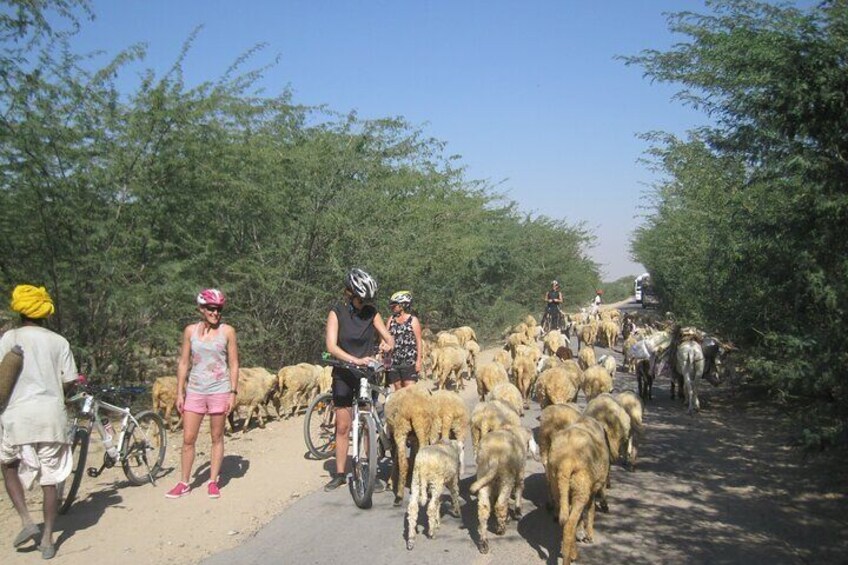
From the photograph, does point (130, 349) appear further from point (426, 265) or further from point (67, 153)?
point (426, 265)

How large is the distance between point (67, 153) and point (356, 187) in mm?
6328

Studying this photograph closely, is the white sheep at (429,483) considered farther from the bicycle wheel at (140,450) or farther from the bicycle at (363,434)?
the bicycle wheel at (140,450)

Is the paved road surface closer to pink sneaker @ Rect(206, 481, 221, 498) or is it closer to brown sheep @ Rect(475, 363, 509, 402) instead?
pink sneaker @ Rect(206, 481, 221, 498)

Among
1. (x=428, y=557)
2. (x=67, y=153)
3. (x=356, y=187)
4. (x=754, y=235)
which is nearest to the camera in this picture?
(x=428, y=557)

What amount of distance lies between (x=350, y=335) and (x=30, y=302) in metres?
2.71

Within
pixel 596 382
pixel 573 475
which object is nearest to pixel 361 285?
pixel 573 475

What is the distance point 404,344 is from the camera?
26.8 feet

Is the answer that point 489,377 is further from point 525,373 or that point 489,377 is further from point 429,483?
point 429,483

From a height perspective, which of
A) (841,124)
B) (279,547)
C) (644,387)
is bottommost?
(279,547)

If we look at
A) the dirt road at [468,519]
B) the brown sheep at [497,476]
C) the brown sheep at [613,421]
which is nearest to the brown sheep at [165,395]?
the dirt road at [468,519]

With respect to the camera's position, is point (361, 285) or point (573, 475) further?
point (361, 285)

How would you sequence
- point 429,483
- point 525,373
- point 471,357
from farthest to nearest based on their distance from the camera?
point 471,357
point 525,373
point 429,483

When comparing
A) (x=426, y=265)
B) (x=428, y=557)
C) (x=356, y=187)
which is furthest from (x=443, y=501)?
(x=426, y=265)

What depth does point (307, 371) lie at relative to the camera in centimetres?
1105
